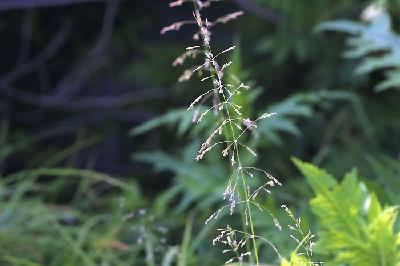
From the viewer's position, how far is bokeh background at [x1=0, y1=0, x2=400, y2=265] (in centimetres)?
241

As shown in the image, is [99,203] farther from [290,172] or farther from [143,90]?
[143,90]

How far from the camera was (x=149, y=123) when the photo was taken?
2.35m

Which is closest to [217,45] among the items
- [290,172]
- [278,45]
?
[278,45]

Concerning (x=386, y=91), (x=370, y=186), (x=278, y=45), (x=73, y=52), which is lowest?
(x=370, y=186)

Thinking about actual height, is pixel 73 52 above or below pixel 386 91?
above

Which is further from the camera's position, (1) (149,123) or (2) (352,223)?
(1) (149,123)

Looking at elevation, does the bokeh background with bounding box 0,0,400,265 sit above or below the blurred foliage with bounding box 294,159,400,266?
above

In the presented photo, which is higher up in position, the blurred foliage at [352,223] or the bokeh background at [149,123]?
the bokeh background at [149,123]

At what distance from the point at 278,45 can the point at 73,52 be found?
5.51 ft

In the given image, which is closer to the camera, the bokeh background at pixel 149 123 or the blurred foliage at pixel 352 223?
the blurred foliage at pixel 352 223

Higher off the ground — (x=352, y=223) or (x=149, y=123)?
(x=149, y=123)

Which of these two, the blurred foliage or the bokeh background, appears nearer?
the blurred foliage

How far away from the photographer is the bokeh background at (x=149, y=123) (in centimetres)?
241

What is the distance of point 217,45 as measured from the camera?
382cm
